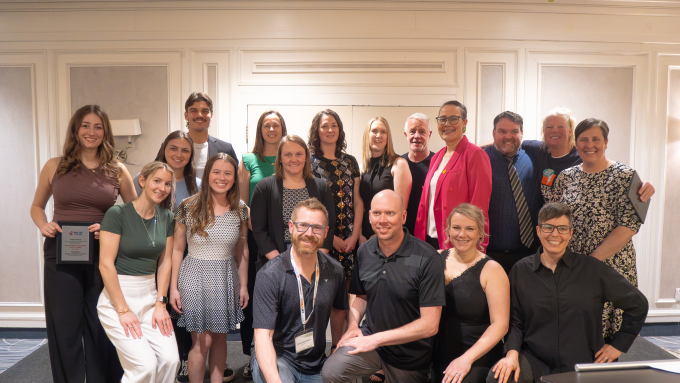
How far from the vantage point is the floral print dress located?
3.09 m

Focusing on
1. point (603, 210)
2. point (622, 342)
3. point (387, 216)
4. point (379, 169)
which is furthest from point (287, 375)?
point (603, 210)

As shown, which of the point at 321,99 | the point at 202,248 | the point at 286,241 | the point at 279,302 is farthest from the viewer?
the point at 321,99

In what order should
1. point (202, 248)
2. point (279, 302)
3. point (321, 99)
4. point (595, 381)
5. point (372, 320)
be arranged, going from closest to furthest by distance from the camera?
point (595, 381) → point (279, 302) → point (372, 320) → point (202, 248) → point (321, 99)

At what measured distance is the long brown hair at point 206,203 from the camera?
258cm

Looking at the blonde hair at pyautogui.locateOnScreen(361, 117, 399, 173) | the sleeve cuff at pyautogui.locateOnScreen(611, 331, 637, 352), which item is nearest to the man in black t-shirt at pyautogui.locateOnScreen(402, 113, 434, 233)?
the blonde hair at pyautogui.locateOnScreen(361, 117, 399, 173)

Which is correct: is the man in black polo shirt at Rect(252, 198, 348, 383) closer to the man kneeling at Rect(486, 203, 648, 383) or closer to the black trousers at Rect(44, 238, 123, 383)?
the man kneeling at Rect(486, 203, 648, 383)

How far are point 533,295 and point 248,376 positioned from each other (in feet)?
6.75

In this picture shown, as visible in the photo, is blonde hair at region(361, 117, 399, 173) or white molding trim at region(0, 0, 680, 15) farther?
white molding trim at region(0, 0, 680, 15)

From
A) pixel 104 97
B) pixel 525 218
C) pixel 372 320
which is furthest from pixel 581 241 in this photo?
pixel 104 97

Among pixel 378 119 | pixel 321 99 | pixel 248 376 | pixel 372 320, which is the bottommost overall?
pixel 248 376

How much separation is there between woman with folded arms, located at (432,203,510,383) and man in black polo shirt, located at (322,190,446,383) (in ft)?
0.34

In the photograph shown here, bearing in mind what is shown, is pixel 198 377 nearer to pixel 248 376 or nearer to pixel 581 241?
pixel 248 376

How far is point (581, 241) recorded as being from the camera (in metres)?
2.76

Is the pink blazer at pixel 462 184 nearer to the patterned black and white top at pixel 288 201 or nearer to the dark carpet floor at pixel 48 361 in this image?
the patterned black and white top at pixel 288 201
